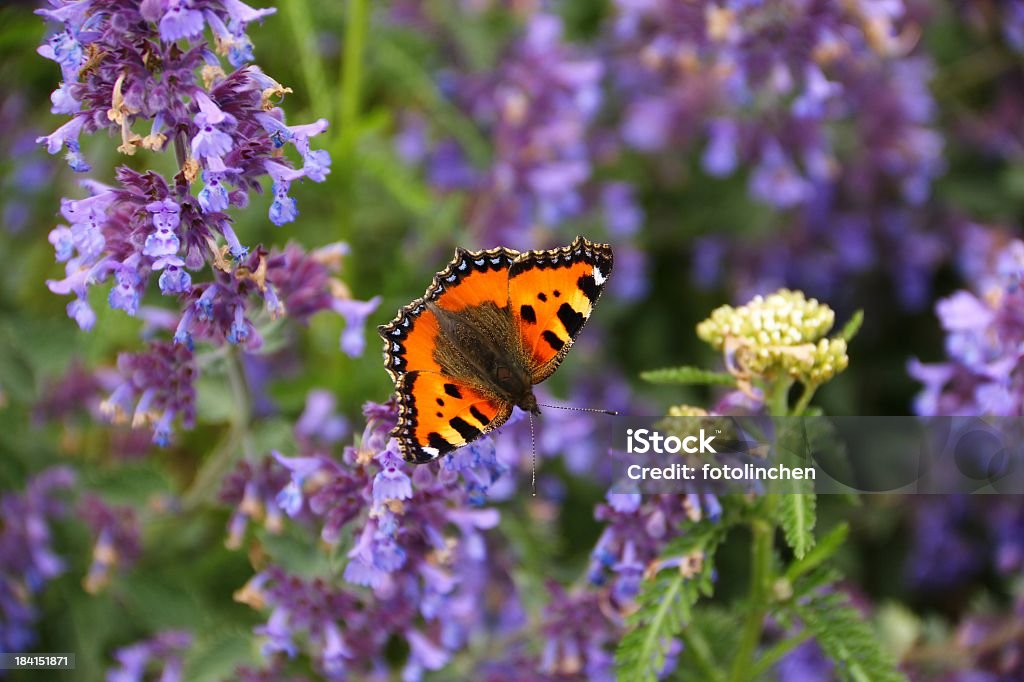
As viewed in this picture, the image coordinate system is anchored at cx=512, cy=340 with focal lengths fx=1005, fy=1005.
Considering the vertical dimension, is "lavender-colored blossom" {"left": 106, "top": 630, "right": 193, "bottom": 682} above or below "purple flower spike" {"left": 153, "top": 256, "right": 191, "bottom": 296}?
below

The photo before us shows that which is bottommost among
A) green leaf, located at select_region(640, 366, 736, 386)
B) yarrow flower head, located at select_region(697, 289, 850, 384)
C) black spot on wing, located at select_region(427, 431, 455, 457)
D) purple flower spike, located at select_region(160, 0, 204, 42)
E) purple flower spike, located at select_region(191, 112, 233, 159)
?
black spot on wing, located at select_region(427, 431, 455, 457)

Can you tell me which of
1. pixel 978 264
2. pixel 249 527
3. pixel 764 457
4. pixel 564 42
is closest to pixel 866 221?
pixel 978 264

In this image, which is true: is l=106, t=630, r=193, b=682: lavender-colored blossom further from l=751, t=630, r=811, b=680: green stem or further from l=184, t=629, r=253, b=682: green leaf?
l=751, t=630, r=811, b=680: green stem

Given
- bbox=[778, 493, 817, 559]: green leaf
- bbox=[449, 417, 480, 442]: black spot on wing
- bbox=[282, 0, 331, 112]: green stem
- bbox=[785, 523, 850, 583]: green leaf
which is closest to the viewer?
bbox=[778, 493, 817, 559]: green leaf

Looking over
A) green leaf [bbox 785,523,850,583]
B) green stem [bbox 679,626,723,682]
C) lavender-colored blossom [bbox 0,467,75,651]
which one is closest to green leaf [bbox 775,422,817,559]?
green leaf [bbox 785,523,850,583]

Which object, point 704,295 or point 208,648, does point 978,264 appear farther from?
point 208,648

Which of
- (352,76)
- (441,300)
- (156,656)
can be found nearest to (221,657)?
(156,656)

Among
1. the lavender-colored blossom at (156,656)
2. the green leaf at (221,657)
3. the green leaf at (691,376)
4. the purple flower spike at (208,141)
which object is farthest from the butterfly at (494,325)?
the lavender-colored blossom at (156,656)
